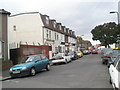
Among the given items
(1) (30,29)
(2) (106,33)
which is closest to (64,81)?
(1) (30,29)

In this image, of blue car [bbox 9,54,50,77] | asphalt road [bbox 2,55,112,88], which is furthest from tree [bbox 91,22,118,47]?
asphalt road [bbox 2,55,112,88]

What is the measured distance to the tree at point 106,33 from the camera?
199 feet

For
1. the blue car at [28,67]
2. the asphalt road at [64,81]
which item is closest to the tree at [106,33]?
the blue car at [28,67]

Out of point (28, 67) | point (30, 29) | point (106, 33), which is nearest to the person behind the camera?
point (28, 67)

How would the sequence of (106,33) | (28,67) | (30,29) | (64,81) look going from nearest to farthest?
1. (64,81)
2. (28,67)
3. (30,29)
4. (106,33)

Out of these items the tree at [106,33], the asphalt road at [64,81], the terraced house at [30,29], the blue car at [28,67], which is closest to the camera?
the asphalt road at [64,81]

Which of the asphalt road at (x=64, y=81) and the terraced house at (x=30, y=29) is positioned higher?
the terraced house at (x=30, y=29)

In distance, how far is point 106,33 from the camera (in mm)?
62562

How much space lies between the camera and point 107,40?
61.3 meters

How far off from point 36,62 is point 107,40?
51.5m

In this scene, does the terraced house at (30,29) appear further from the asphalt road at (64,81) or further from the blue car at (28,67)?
the asphalt road at (64,81)

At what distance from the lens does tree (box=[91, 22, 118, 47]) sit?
60688mm

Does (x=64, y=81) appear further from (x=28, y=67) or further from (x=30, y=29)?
(x=30, y=29)

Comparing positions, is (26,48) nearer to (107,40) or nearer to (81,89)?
(81,89)
